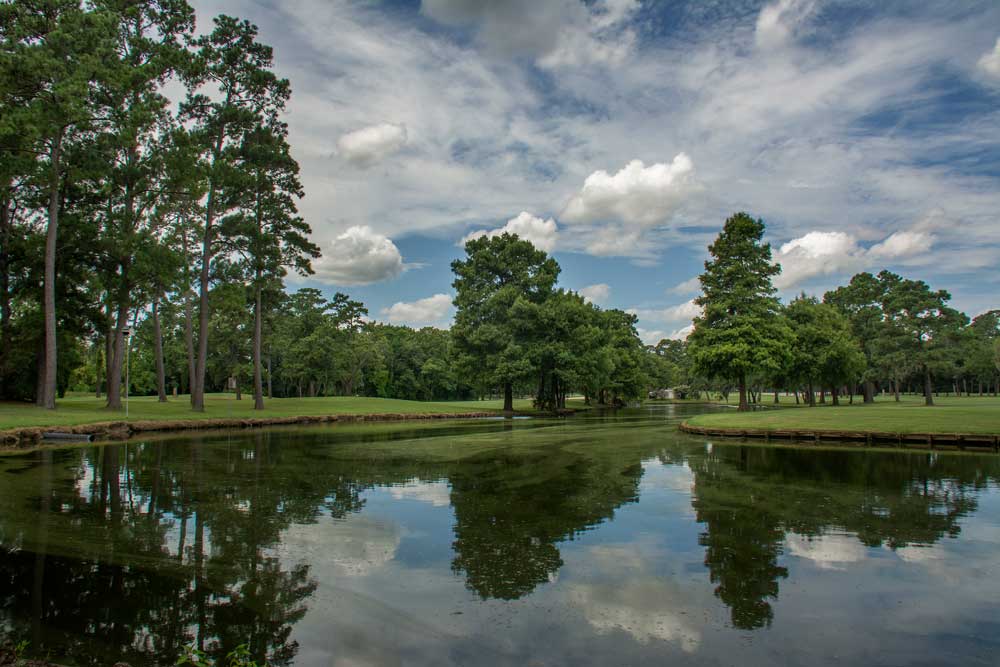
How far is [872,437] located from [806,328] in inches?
1198

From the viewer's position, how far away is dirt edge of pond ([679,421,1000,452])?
22984 millimetres

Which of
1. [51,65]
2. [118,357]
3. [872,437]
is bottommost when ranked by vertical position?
[872,437]

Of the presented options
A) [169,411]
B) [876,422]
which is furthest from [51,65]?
[876,422]

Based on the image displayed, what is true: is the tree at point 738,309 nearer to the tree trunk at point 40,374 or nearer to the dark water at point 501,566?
the dark water at point 501,566

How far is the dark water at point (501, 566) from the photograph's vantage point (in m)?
5.81

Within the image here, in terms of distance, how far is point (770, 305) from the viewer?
145 feet

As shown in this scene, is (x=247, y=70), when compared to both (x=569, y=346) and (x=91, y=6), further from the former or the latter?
(x=569, y=346)

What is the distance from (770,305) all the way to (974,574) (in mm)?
38985

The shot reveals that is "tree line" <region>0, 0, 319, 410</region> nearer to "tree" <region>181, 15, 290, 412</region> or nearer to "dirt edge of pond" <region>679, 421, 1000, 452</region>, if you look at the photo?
"tree" <region>181, 15, 290, 412</region>

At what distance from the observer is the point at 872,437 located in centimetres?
2484

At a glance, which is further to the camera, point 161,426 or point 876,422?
point 161,426

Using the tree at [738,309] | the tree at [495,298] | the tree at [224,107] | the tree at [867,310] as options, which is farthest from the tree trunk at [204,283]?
the tree at [867,310]

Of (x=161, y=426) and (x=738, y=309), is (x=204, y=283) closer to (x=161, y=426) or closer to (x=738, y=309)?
(x=161, y=426)

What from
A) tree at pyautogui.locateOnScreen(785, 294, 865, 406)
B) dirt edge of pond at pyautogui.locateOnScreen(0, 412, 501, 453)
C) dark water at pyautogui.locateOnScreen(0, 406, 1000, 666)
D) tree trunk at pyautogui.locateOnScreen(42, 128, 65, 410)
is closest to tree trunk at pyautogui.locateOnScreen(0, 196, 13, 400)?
tree trunk at pyautogui.locateOnScreen(42, 128, 65, 410)
